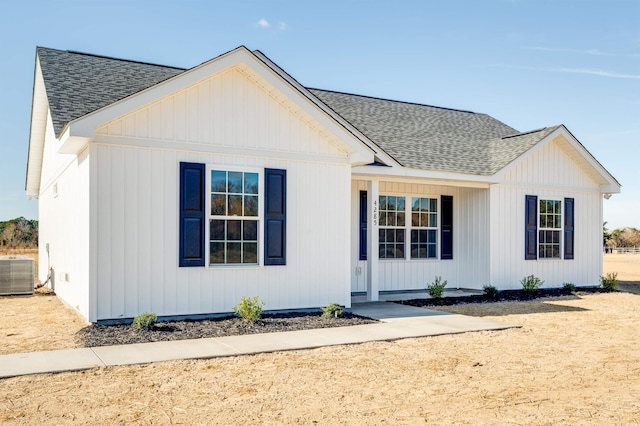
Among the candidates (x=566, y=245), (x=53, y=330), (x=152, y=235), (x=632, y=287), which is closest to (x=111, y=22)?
(x=152, y=235)

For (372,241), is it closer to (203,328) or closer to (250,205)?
(250,205)

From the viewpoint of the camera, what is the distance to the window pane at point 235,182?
33.7 feet

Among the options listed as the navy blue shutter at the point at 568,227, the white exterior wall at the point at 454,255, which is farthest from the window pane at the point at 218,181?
the navy blue shutter at the point at 568,227

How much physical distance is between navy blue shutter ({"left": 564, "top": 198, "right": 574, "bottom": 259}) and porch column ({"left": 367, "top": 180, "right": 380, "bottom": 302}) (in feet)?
21.6

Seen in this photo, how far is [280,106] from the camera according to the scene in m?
10.9

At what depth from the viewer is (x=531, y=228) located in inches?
617

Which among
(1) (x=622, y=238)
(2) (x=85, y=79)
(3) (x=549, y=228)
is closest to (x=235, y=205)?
(2) (x=85, y=79)

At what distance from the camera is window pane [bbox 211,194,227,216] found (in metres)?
10.1

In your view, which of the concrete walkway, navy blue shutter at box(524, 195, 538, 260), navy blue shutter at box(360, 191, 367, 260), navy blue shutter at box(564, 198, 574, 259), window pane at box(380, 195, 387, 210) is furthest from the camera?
navy blue shutter at box(564, 198, 574, 259)

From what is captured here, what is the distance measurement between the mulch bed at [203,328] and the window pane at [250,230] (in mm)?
1464

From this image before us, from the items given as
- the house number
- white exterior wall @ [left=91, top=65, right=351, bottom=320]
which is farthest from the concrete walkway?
the house number

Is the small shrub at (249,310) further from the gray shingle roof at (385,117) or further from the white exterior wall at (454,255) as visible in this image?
the white exterior wall at (454,255)

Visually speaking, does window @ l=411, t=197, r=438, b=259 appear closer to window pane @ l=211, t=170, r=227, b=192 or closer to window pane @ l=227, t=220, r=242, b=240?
window pane @ l=227, t=220, r=242, b=240

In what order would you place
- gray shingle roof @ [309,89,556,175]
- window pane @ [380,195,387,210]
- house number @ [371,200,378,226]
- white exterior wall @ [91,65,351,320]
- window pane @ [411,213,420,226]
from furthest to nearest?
1. window pane @ [411,213,420,226]
2. window pane @ [380,195,387,210]
3. gray shingle roof @ [309,89,556,175]
4. house number @ [371,200,378,226]
5. white exterior wall @ [91,65,351,320]
